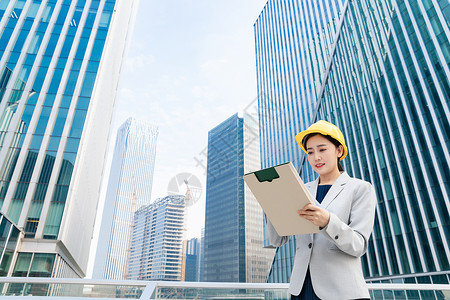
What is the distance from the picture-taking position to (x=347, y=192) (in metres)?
1.83

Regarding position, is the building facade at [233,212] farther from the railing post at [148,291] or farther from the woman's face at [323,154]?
the woman's face at [323,154]

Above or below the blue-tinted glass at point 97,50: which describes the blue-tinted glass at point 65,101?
below

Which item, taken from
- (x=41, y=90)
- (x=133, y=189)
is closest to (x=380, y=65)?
(x=41, y=90)

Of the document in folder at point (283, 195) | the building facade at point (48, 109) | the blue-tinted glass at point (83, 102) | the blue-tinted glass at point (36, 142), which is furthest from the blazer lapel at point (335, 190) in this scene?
the blue-tinted glass at point (83, 102)

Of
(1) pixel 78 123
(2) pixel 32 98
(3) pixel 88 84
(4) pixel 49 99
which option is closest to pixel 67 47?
(3) pixel 88 84

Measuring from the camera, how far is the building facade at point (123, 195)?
16862 centimetres

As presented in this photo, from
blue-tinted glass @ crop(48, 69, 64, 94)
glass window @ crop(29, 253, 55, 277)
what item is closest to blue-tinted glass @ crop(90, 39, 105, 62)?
blue-tinted glass @ crop(48, 69, 64, 94)

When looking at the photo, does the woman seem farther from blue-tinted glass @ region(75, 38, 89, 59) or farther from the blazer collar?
blue-tinted glass @ region(75, 38, 89, 59)

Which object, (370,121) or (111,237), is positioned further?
(111,237)

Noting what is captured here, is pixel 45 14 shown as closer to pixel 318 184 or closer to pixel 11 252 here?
pixel 11 252

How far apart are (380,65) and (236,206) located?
77490 millimetres

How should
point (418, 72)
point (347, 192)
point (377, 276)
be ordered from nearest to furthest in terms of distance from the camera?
point (347, 192)
point (418, 72)
point (377, 276)

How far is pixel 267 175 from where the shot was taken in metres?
1.53

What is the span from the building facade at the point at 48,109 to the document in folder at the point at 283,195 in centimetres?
2297
